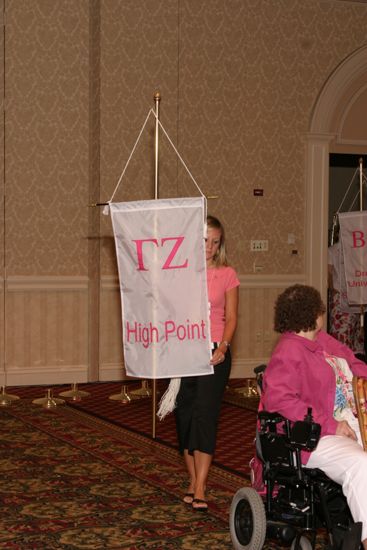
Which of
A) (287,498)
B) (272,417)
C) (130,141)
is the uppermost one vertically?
(130,141)

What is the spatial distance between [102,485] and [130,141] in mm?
4737

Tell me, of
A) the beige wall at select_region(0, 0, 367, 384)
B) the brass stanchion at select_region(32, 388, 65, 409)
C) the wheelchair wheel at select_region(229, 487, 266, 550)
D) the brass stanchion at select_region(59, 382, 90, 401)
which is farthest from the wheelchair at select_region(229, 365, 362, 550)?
the beige wall at select_region(0, 0, 367, 384)

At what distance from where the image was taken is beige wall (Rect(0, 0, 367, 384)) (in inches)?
360

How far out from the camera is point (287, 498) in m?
3.91

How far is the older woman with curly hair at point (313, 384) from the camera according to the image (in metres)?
3.74

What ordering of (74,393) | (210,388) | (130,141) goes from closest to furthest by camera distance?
(210,388) → (74,393) → (130,141)

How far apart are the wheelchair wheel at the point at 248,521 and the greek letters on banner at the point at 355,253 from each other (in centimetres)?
546

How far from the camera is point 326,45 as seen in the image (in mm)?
10266

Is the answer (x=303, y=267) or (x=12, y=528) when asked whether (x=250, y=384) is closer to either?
(x=303, y=267)

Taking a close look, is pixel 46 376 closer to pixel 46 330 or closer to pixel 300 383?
pixel 46 330

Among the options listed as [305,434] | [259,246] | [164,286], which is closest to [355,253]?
[259,246]

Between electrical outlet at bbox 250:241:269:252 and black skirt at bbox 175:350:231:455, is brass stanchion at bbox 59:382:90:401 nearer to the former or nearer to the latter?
electrical outlet at bbox 250:241:269:252

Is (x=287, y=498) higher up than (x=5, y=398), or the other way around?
(x=287, y=498)

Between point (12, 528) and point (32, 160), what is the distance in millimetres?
5166
